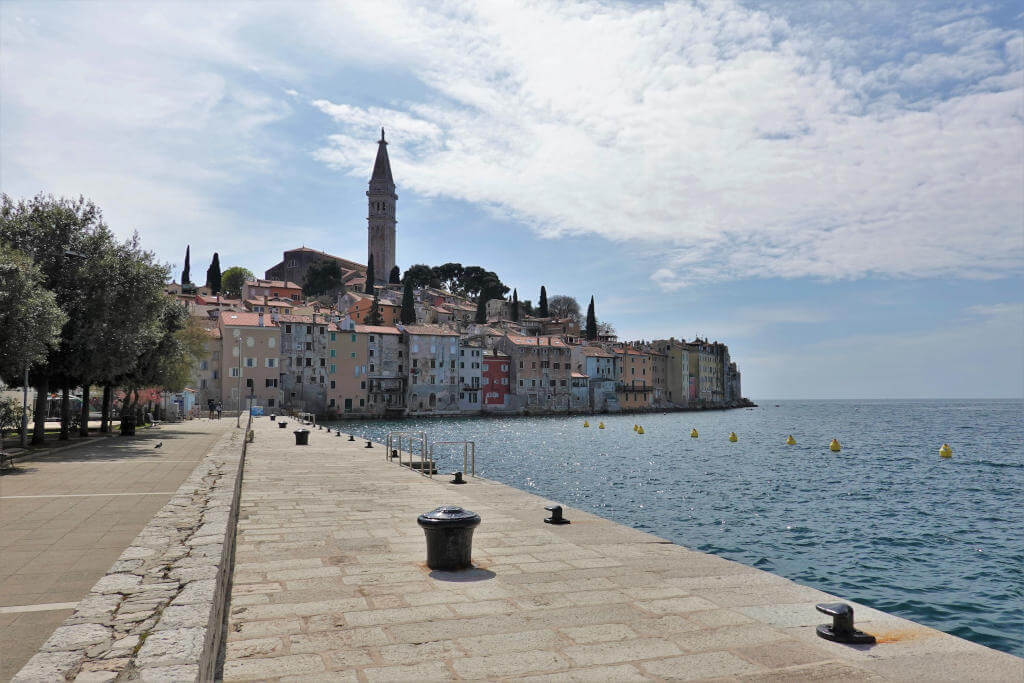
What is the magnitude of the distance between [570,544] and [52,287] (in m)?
26.2

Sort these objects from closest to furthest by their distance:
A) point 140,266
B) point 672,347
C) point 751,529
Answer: point 751,529 < point 140,266 < point 672,347

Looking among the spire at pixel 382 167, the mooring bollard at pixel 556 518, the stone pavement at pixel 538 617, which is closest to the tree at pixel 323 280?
the spire at pixel 382 167

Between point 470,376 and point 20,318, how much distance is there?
89259 millimetres

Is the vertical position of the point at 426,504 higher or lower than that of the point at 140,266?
lower

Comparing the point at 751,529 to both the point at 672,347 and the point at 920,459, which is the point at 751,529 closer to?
the point at 920,459

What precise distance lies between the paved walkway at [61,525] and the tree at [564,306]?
138854 millimetres

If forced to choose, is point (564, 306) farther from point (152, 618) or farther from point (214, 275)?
point (152, 618)

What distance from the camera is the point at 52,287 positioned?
26859mm

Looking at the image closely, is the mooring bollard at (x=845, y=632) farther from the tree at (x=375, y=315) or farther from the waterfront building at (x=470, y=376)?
the tree at (x=375, y=315)

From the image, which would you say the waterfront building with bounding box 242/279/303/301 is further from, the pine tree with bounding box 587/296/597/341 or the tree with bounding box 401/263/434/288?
the pine tree with bounding box 587/296/597/341

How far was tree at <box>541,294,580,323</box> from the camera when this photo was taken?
522ft

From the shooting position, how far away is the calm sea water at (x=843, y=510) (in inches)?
550

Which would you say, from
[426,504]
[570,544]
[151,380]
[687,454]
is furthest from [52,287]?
[687,454]

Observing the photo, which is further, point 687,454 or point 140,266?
point 687,454
